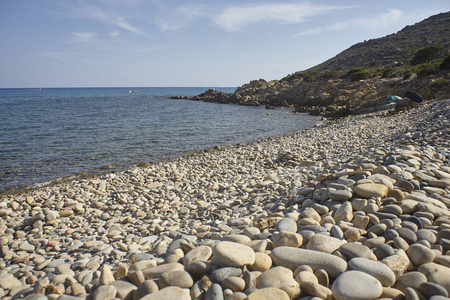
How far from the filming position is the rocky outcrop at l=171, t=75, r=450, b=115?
25.2 m

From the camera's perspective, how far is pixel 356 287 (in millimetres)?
2154

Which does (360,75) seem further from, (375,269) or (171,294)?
(171,294)

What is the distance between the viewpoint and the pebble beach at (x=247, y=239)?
2324 mm

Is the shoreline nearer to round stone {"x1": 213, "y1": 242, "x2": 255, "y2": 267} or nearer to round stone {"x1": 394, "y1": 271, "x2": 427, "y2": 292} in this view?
round stone {"x1": 213, "y1": 242, "x2": 255, "y2": 267}

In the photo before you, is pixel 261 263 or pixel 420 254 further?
pixel 261 263

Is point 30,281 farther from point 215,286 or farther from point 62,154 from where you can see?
point 62,154

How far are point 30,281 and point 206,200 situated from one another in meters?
3.76

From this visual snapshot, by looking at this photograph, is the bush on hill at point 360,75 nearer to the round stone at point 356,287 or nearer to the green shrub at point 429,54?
the green shrub at point 429,54

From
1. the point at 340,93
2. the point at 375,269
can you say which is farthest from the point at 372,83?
the point at 375,269

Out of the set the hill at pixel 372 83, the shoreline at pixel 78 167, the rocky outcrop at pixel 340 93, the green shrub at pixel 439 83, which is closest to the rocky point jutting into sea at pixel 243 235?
the shoreline at pixel 78 167

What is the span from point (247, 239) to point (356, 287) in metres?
1.32

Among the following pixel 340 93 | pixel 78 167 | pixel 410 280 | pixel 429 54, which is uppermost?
pixel 429 54

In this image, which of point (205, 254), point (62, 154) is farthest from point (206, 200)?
point (62, 154)

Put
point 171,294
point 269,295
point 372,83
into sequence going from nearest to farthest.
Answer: point 269,295 < point 171,294 < point 372,83
